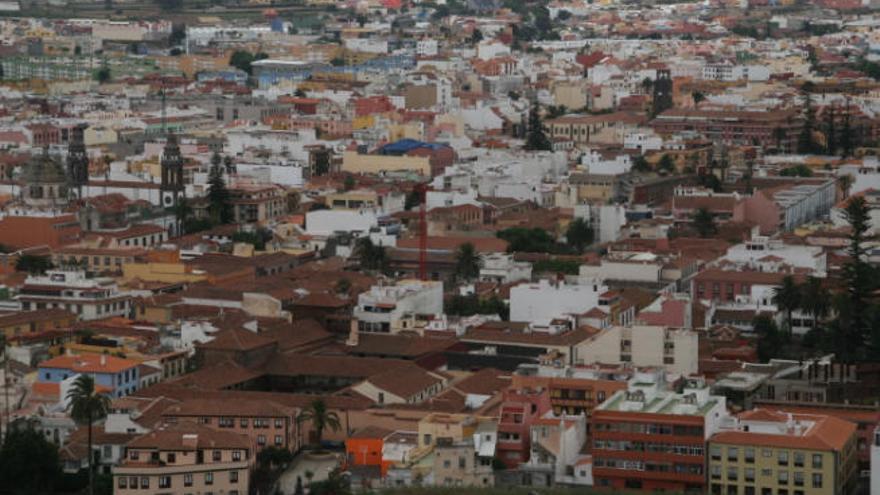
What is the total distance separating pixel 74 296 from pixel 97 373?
422 centimetres

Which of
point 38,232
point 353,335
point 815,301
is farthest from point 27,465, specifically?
point 38,232

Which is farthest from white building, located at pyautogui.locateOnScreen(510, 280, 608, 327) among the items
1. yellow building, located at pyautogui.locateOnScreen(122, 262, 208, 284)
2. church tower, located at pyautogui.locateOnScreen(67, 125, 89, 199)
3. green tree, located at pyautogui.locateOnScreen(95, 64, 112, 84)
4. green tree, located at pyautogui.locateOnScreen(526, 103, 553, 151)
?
green tree, located at pyautogui.locateOnScreen(95, 64, 112, 84)

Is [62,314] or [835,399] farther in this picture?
[62,314]

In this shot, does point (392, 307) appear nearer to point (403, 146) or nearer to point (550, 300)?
point (550, 300)

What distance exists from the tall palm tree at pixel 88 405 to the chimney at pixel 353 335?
3878 millimetres

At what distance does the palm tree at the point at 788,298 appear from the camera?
23859mm

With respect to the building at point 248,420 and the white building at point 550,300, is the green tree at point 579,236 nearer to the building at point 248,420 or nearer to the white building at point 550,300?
the white building at point 550,300

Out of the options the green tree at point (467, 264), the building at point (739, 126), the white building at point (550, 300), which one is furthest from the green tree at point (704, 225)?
the building at point (739, 126)

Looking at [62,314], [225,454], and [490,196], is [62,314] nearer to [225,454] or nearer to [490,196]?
[225,454]

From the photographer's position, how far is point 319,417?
19016mm

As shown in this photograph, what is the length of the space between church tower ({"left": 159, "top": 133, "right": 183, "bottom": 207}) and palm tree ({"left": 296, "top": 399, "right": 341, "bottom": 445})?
14.1m

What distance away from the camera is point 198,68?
59219 millimetres

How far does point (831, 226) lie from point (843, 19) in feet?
150

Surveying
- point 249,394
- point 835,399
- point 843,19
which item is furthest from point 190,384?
point 843,19
